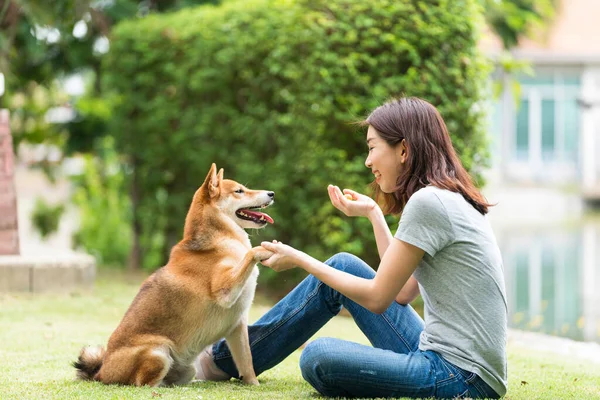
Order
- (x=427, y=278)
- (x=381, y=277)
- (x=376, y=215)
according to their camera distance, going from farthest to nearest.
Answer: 1. (x=376, y=215)
2. (x=427, y=278)
3. (x=381, y=277)

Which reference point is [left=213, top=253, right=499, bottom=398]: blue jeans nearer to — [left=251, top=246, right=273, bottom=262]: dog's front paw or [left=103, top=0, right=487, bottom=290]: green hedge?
[left=251, top=246, right=273, bottom=262]: dog's front paw

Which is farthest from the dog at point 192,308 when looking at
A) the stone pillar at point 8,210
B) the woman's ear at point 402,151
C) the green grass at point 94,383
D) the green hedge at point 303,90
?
the stone pillar at point 8,210

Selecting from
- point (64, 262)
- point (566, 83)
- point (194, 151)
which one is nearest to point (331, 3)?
point (194, 151)

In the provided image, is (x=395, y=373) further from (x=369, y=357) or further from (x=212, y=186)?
(x=212, y=186)

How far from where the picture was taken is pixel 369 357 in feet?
12.0

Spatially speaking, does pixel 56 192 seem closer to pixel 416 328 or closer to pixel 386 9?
pixel 386 9

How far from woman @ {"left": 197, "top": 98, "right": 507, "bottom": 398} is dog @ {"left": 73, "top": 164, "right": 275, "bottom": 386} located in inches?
20.1

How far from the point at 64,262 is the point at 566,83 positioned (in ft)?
95.8

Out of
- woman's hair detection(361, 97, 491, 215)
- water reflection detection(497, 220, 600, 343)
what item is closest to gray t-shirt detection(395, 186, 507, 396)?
woman's hair detection(361, 97, 491, 215)

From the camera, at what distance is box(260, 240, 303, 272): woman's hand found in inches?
147

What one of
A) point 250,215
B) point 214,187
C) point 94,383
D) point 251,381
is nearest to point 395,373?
point 251,381

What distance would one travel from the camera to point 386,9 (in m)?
7.88

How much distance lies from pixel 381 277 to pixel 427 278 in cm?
23

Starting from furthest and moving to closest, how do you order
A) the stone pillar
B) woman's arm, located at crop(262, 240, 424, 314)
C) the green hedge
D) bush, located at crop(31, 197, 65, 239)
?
bush, located at crop(31, 197, 65, 239) < the stone pillar < the green hedge < woman's arm, located at crop(262, 240, 424, 314)
